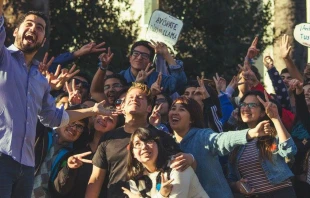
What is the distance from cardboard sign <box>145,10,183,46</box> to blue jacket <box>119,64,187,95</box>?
879 mm

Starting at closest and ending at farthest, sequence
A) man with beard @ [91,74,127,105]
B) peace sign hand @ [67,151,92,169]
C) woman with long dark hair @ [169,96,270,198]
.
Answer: peace sign hand @ [67,151,92,169] → woman with long dark hair @ [169,96,270,198] → man with beard @ [91,74,127,105]

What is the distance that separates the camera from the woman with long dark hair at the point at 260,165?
328 inches

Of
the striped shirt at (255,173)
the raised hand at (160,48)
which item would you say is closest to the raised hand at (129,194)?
the striped shirt at (255,173)

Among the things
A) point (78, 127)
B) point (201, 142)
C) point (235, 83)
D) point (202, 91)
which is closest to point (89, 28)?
point (235, 83)

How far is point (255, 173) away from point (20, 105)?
2873 mm

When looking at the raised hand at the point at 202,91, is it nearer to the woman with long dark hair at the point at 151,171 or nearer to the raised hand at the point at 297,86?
the raised hand at the point at 297,86

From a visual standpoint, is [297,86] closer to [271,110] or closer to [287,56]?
[271,110]

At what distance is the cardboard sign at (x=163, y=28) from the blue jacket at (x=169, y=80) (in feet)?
2.88

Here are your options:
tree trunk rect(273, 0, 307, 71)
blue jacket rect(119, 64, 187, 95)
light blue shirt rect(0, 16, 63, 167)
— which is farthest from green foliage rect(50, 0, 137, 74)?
light blue shirt rect(0, 16, 63, 167)

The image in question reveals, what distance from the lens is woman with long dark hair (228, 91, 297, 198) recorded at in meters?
8.32

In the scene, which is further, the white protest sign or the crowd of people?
the white protest sign

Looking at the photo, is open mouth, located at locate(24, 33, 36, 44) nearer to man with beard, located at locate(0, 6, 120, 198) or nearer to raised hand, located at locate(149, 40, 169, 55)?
man with beard, located at locate(0, 6, 120, 198)

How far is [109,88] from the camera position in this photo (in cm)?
941

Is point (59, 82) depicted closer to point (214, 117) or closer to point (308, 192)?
point (214, 117)
